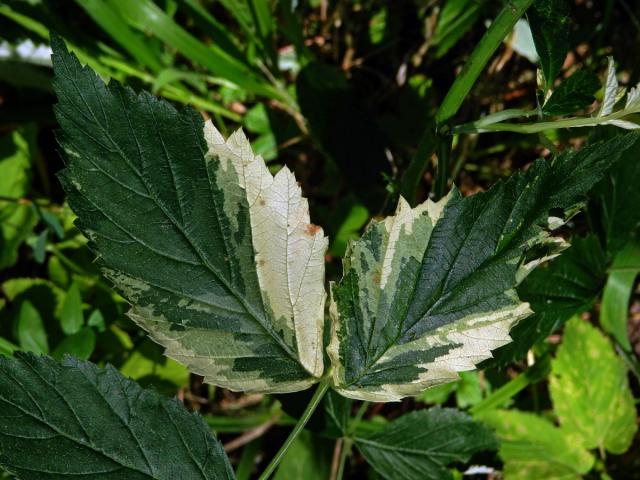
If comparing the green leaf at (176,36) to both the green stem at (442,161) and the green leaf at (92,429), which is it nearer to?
the green stem at (442,161)

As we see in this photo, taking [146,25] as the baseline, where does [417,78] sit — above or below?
below

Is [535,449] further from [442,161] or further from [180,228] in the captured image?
[180,228]

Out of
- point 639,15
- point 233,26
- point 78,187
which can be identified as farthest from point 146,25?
point 639,15

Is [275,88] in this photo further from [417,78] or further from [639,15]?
[639,15]

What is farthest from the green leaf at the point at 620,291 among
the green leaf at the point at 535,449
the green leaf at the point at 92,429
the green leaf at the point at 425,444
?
the green leaf at the point at 92,429

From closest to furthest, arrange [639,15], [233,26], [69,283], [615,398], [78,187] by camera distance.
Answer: [78,187] < [615,398] < [69,283] < [639,15] < [233,26]

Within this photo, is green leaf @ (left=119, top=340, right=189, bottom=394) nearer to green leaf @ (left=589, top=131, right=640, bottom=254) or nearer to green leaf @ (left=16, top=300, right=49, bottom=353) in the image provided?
green leaf @ (left=16, top=300, right=49, bottom=353)

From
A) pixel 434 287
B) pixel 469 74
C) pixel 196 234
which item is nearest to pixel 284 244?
pixel 196 234
